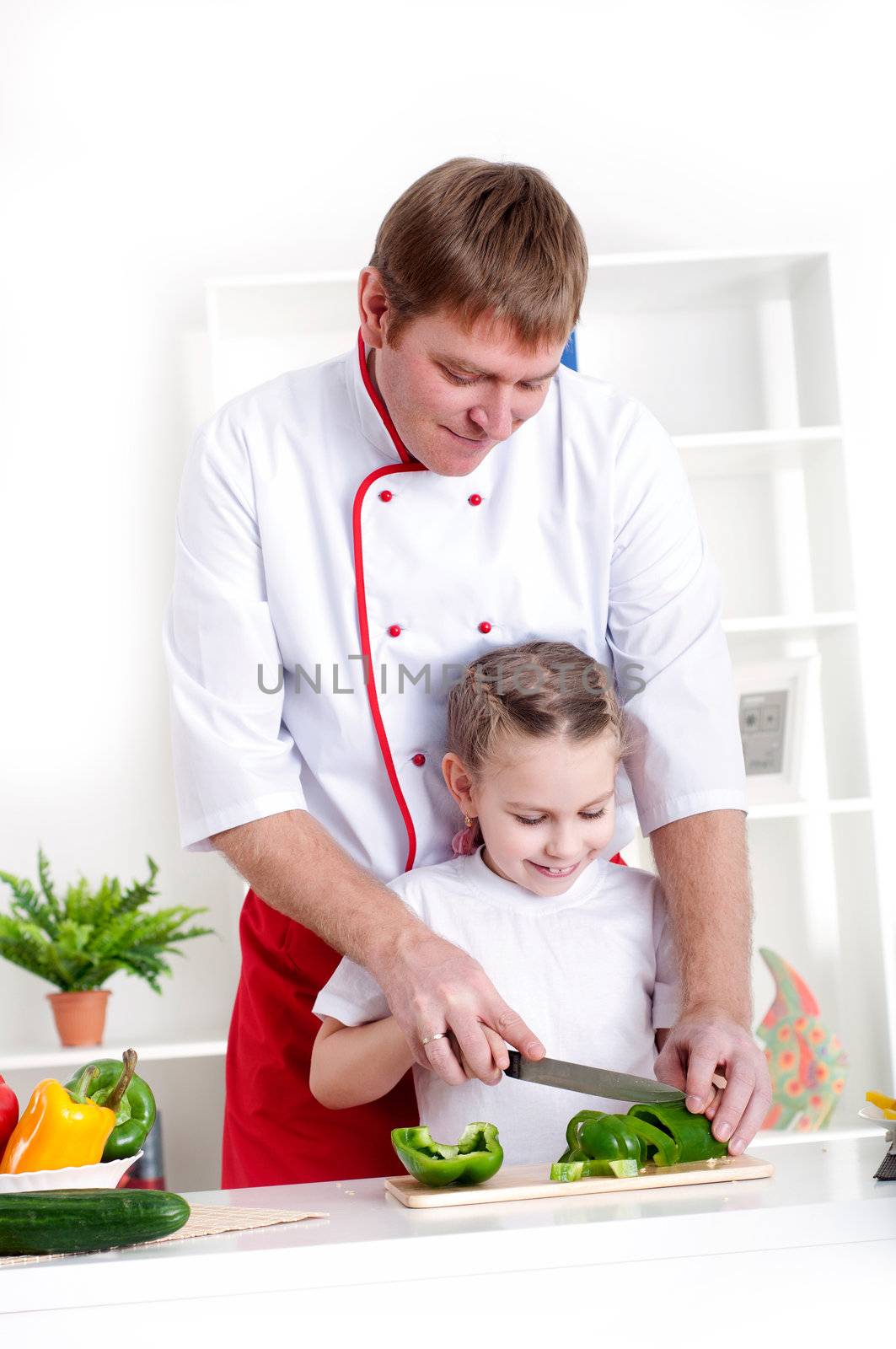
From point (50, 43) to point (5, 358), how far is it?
0.66m

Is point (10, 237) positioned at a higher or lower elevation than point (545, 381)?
higher

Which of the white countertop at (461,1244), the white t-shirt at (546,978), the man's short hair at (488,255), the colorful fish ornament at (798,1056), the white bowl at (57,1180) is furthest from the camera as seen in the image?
the colorful fish ornament at (798,1056)

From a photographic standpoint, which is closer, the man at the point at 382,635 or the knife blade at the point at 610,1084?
the knife blade at the point at 610,1084

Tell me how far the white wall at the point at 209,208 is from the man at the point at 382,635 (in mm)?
1464

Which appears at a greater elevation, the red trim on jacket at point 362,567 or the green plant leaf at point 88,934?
the red trim on jacket at point 362,567

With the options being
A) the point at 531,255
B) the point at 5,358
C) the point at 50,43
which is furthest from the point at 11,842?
the point at 531,255

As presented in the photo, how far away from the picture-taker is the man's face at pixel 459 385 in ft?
4.13

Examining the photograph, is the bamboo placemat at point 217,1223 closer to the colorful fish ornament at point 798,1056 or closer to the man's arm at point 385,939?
the man's arm at point 385,939

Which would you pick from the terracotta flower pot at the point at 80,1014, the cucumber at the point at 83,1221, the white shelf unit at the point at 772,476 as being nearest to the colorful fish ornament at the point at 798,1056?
the white shelf unit at the point at 772,476

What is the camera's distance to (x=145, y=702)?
2.96 meters

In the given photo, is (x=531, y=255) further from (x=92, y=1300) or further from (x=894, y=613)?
(x=894, y=613)

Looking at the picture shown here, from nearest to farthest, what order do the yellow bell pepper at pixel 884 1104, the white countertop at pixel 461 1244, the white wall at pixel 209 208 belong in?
the white countertop at pixel 461 1244, the yellow bell pepper at pixel 884 1104, the white wall at pixel 209 208

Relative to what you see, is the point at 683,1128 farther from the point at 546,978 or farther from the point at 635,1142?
the point at 546,978

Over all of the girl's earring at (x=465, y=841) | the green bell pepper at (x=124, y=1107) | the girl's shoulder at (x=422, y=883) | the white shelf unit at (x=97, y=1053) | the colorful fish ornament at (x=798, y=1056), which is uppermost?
the girl's earring at (x=465, y=841)
